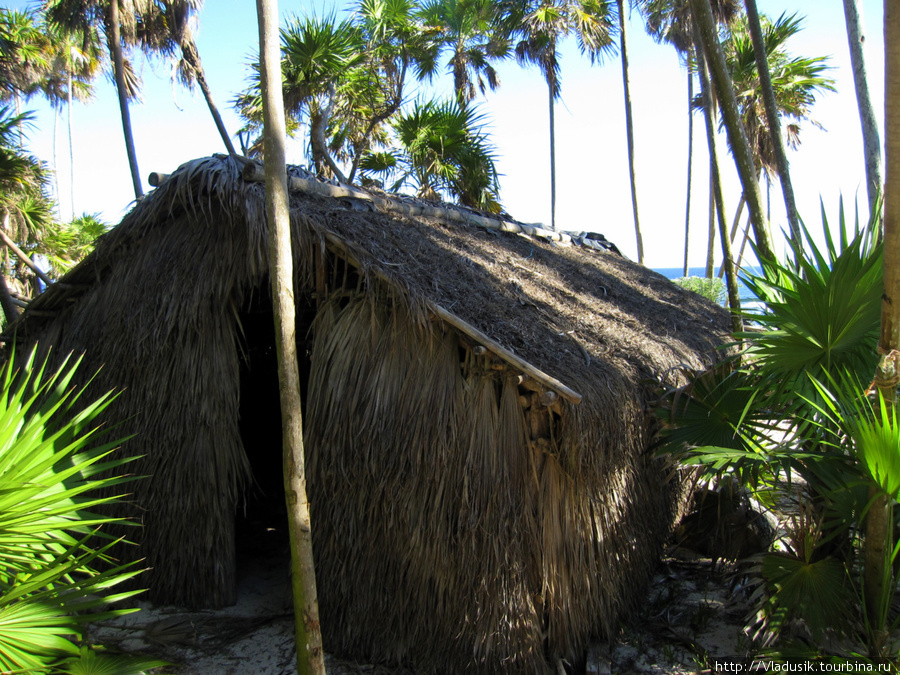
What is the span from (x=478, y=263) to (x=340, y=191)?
4.12 feet

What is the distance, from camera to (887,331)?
2473mm

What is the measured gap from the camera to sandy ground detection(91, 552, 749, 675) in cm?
351

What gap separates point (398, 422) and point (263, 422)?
451 centimetres

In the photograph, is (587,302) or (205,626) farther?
(587,302)

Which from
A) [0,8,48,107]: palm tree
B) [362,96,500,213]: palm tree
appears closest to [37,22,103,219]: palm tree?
[0,8,48,107]: palm tree

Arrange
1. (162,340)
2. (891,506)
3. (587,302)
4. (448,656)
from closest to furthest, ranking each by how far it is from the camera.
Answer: (891,506), (448,656), (162,340), (587,302)

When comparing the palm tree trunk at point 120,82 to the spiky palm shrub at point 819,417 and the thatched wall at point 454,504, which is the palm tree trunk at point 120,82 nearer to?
the thatched wall at point 454,504

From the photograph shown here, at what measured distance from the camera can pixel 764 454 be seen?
2.87 m

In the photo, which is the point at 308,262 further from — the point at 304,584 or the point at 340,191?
the point at 304,584

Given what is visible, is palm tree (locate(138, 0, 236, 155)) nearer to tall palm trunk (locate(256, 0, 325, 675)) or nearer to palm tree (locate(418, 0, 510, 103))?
palm tree (locate(418, 0, 510, 103))

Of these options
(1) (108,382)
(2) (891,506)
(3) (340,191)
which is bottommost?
(2) (891,506)

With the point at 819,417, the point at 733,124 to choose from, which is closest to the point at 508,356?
the point at 819,417

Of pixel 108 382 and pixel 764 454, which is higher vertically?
pixel 108 382

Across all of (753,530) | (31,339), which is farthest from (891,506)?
(31,339)
